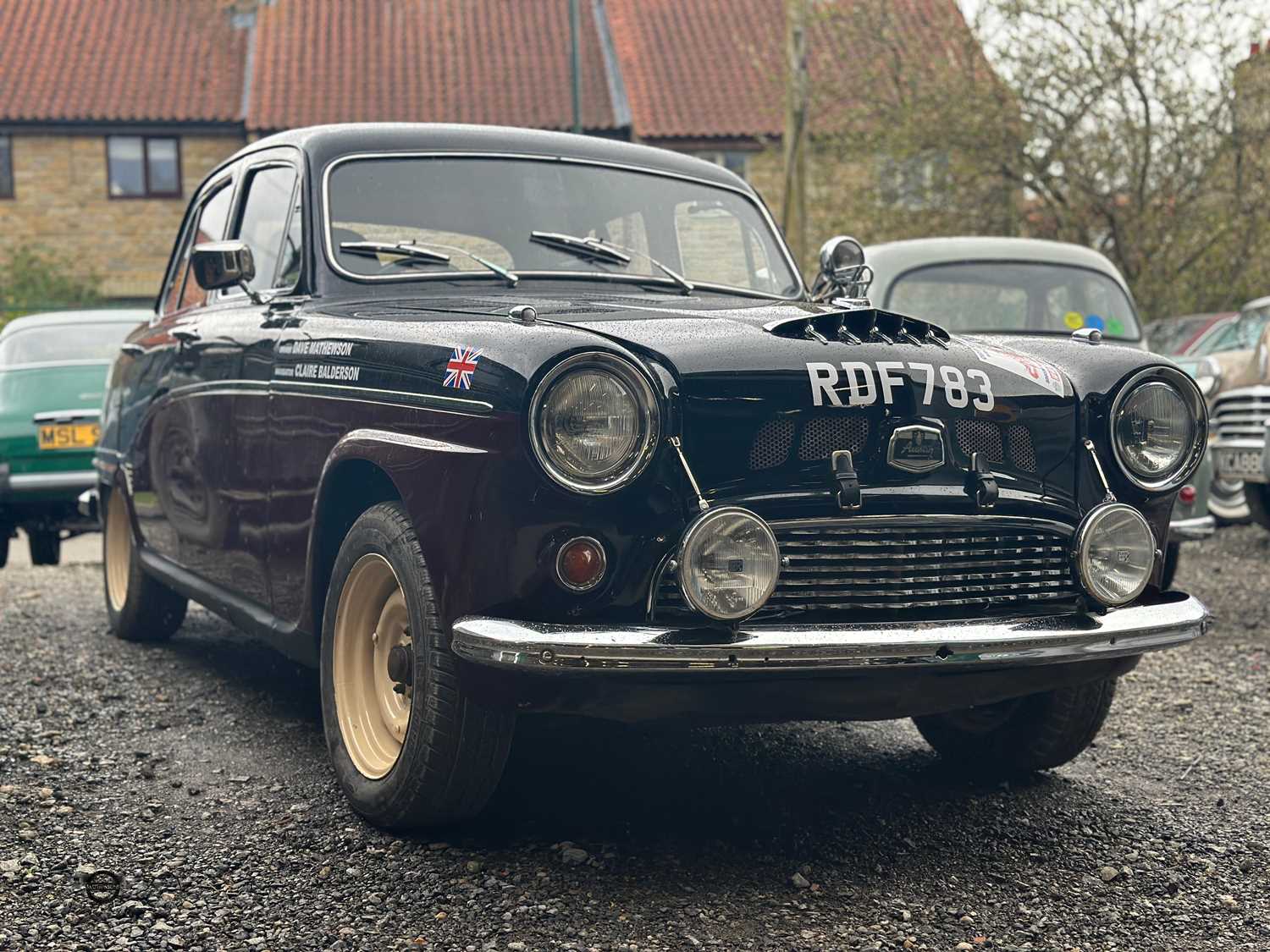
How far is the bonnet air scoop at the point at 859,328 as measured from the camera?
3.53 m

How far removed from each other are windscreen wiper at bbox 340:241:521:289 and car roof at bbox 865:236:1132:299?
420 cm

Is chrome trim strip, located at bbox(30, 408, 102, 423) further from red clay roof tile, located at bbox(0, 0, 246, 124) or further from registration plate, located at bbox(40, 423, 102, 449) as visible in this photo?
red clay roof tile, located at bbox(0, 0, 246, 124)

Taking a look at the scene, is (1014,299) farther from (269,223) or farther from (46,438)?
(46,438)

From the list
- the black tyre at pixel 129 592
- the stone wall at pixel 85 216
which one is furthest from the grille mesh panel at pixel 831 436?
the stone wall at pixel 85 216

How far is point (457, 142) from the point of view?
4801mm

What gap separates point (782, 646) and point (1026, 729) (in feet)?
4.69

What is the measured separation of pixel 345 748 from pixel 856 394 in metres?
1.57

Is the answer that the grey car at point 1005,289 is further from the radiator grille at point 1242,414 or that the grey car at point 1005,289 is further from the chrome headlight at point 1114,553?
the chrome headlight at point 1114,553

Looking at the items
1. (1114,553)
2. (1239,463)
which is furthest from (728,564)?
(1239,463)

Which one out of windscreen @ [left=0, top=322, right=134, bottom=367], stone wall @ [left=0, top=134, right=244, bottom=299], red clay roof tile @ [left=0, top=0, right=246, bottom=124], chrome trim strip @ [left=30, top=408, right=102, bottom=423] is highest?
red clay roof tile @ [left=0, top=0, right=246, bottom=124]

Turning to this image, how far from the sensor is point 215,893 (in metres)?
3.30

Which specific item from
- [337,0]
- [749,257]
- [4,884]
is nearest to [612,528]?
[4,884]

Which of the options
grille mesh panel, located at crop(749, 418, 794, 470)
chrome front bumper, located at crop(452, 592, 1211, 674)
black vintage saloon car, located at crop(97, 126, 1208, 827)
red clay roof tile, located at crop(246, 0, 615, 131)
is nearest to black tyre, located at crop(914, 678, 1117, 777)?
black vintage saloon car, located at crop(97, 126, 1208, 827)

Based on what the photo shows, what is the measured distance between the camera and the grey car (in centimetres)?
827
